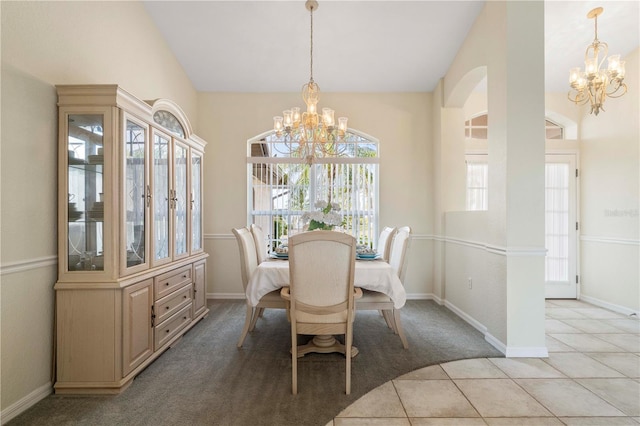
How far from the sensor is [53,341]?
2018mm

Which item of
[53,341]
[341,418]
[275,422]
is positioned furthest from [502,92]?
[53,341]

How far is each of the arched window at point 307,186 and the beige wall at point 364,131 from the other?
0.15m

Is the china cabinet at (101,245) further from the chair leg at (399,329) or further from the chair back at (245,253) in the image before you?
the chair leg at (399,329)

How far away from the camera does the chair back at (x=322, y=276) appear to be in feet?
6.44

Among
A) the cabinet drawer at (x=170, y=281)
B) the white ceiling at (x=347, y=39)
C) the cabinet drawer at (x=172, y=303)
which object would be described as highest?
the white ceiling at (x=347, y=39)

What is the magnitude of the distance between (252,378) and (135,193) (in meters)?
1.60

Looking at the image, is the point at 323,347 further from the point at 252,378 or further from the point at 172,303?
the point at 172,303

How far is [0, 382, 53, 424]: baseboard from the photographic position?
5.65 feet

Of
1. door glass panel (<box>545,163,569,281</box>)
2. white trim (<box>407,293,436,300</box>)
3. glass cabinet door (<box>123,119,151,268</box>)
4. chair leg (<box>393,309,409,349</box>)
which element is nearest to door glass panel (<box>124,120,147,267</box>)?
glass cabinet door (<box>123,119,151,268</box>)

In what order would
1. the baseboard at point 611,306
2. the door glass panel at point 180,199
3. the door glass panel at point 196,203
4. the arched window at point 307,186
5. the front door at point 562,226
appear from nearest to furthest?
the door glass panel at point 180,199
the door glass panel at point 196,203
the baseboard at point 611,306
the front door at point 562,226
the arched window at point 307,186

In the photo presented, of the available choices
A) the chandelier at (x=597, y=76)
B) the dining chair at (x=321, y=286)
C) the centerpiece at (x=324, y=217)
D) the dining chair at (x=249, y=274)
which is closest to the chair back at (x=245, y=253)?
the dining chair at (x=249, y=274)

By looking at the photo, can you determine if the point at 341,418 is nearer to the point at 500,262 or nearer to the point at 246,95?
the point at 500,262

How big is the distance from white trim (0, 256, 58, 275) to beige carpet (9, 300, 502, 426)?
84cm

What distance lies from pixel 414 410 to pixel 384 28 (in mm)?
3550
